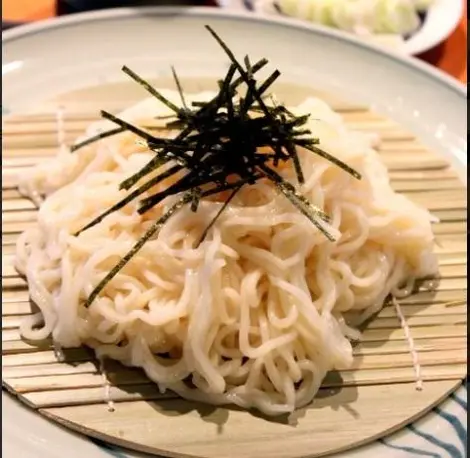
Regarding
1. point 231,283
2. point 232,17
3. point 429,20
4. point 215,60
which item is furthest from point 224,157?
point 429,20

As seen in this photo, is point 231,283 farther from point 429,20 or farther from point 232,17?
point 429,20

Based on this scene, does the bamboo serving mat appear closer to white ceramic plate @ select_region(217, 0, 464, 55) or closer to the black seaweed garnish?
the black seaweed garnish

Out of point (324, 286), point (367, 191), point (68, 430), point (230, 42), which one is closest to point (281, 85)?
point (230, 42)

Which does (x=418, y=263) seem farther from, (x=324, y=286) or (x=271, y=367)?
(x=271, y=367)

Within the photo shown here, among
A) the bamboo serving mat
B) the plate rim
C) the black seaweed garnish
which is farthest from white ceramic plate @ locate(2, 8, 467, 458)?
the black seaweed garnish

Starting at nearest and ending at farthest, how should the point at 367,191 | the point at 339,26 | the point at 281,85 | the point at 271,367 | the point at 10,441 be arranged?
the point at 10,441
the point at 271,367
the point at 367,191
the point at 281,85
the point at 339,26

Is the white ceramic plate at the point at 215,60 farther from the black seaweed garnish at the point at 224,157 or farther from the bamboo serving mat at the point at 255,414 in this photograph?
the black seaweed garnish at the point at 224,157
